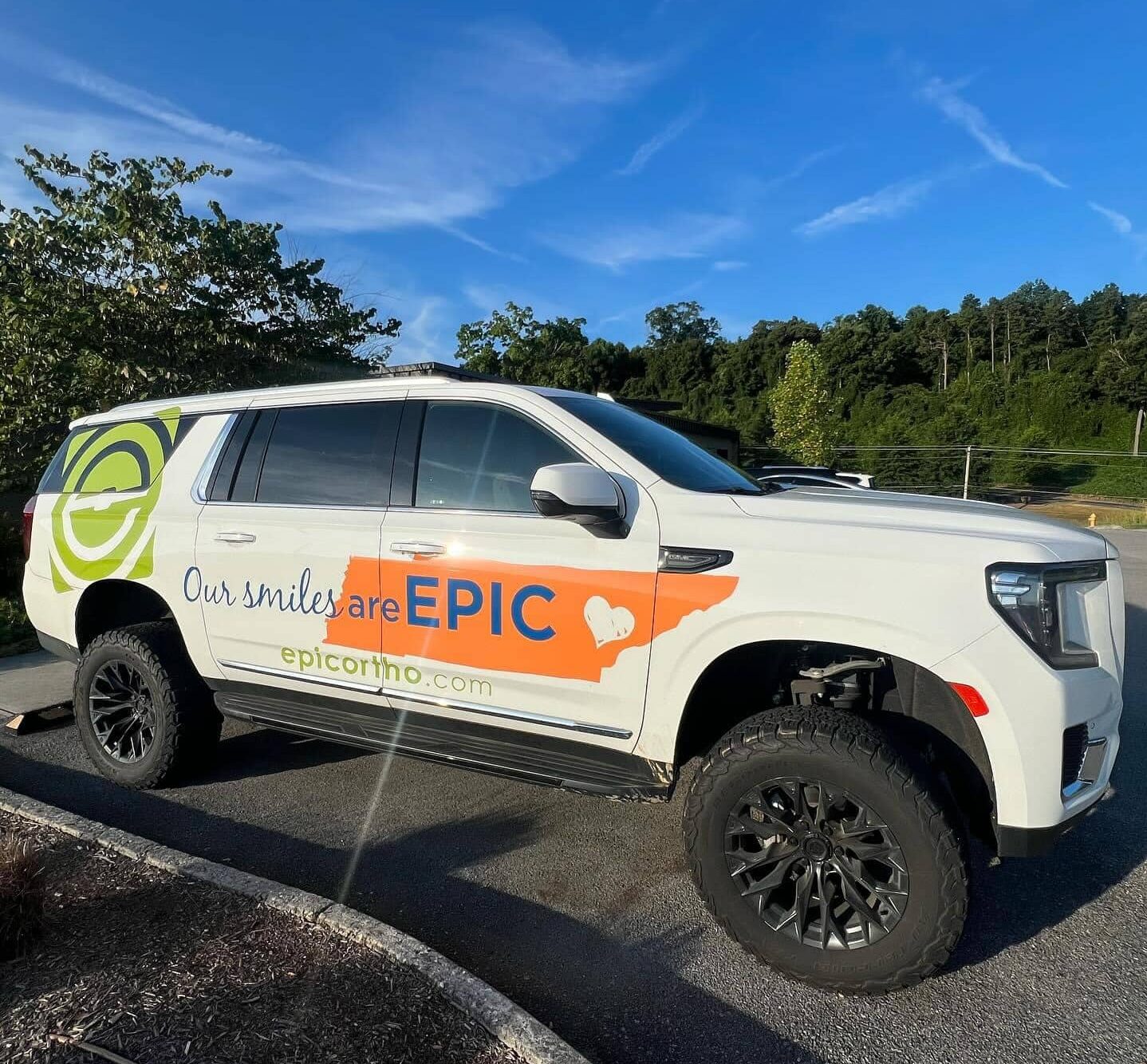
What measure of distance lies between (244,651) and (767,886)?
8.32 ft

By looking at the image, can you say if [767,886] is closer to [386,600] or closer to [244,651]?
[386,600]

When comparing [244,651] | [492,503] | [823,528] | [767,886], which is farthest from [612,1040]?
[244,651]

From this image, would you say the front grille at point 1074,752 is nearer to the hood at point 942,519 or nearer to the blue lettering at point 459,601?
the hood at point 942,519

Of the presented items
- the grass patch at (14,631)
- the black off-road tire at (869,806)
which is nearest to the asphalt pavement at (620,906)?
the black off-road tire at (869,806)

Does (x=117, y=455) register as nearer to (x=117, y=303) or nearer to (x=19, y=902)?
(x=19, y=902)

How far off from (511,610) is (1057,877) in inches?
97.7

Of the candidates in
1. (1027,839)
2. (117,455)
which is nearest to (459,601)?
(1027,839)

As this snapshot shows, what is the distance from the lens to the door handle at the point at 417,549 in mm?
3084

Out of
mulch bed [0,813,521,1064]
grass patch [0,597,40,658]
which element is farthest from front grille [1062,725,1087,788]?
grass patch [0,597,40,658]

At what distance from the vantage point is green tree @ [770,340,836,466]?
35.5 m

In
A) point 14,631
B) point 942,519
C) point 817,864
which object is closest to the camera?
point 817,864

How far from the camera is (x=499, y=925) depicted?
2.81 metres

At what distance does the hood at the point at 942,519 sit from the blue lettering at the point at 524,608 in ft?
2.50

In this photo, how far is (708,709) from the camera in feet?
9.74
